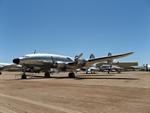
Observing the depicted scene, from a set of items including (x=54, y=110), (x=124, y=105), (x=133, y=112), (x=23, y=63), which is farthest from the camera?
(x=23, y=63)

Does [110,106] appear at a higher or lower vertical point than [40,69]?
lower

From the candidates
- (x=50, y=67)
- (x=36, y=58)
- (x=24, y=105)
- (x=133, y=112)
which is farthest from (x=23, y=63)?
(x=133, y=112)

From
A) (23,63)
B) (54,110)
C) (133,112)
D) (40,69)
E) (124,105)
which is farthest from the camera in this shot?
(40,69)

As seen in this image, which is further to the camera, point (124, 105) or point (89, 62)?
point (89, 62)

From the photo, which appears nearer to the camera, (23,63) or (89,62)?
(23,63)

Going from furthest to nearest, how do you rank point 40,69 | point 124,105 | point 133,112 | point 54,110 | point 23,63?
1. point 40,69
2. point 23,63
3. point 124,105
4. point 54,110
5. point 133,112

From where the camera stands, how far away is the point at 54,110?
1218 cm

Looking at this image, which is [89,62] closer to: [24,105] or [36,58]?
[36,58]

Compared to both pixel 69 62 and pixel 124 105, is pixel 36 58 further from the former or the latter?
pixel 124 105

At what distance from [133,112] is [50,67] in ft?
109

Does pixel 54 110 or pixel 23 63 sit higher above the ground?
pixel 23 63

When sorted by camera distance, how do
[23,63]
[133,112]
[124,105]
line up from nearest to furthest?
[133,112]
[124,105]
[23,63]

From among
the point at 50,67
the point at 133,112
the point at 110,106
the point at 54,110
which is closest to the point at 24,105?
the point at 54,110

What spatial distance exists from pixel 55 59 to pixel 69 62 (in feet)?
7.86
